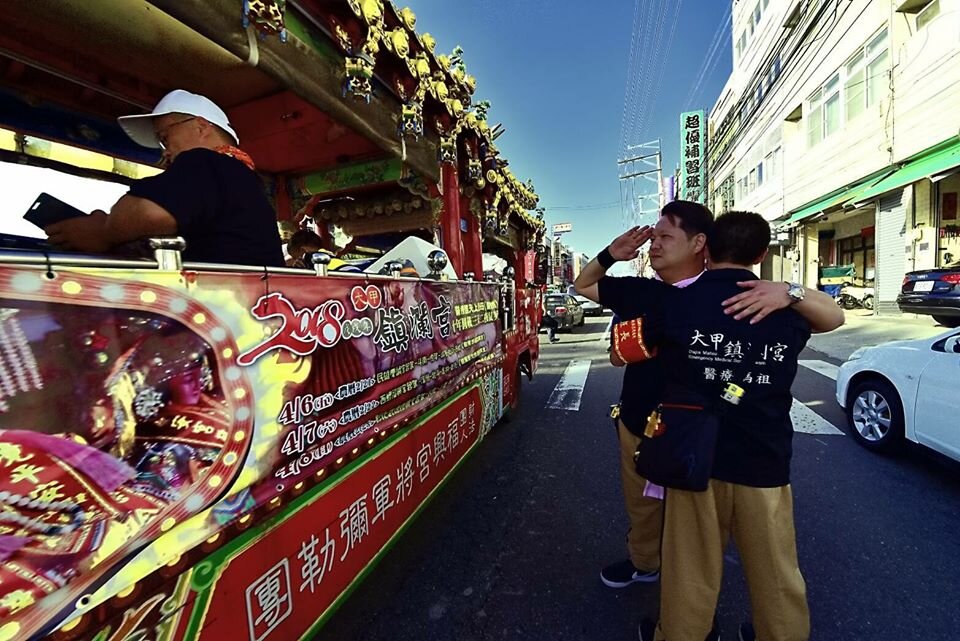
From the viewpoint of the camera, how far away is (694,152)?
27219mm

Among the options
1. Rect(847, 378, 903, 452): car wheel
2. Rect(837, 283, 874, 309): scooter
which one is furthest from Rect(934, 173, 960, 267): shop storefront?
Rect(847, 378, 903, 452): car wheel

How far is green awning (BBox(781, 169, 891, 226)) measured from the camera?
1227cm

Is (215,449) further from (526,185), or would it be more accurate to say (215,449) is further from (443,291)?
(526,185)

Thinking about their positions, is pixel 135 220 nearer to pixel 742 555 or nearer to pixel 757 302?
pixel 757 302

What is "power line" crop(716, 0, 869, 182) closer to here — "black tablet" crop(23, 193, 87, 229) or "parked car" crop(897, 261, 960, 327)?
"parked car" crop(897, 261, 960, 327)

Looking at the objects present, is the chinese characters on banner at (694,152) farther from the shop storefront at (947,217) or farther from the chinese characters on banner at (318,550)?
the chinese characters on banner at (318,550)

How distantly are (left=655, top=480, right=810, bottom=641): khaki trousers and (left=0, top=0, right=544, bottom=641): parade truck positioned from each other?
1.31m

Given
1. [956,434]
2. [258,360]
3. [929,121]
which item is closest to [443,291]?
[258,360]

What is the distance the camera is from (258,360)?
1.38m

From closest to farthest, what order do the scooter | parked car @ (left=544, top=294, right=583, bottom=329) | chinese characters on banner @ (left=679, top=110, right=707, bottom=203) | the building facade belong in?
the building facade, parked car @ (left=544, top=294, right=583, bottom=329), the scooter, chinese characters on banner @ (left=679, top=110, right=707, bottom=203)

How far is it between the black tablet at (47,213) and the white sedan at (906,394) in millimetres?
5243

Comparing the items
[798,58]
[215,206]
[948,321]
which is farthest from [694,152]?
[215,206]

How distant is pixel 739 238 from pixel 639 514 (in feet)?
4.94

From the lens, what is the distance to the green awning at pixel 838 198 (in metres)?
12.3
